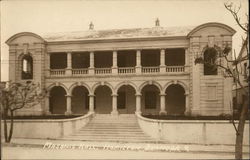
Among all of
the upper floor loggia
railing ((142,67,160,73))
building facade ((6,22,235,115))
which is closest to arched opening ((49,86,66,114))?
building facade ((6,22,235,115))

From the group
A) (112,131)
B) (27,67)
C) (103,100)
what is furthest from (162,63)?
(27,67)

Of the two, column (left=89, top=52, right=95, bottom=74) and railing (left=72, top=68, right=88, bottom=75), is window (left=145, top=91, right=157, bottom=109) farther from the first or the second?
railing (left=72, top=68, right=88, bottom=75)

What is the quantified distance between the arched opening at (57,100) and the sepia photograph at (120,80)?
9cm

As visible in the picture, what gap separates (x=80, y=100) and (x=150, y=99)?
614cm

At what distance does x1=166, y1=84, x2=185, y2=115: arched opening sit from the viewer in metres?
29.8

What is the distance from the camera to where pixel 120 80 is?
95.1ft

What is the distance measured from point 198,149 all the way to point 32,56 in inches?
637

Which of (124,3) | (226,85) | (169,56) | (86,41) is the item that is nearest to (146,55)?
(169,56)

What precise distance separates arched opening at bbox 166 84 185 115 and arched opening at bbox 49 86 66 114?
8.97 m

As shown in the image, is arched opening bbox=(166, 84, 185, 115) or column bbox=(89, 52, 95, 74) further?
arched opening bbox=(166, 84, 185, 115)

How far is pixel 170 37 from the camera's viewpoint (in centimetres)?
2820

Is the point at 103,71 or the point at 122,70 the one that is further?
the point at 122,70

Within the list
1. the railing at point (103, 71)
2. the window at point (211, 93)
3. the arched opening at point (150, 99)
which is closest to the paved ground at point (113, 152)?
the window at point (211, 93)

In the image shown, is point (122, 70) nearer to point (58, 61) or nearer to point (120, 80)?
point (120, 80)
